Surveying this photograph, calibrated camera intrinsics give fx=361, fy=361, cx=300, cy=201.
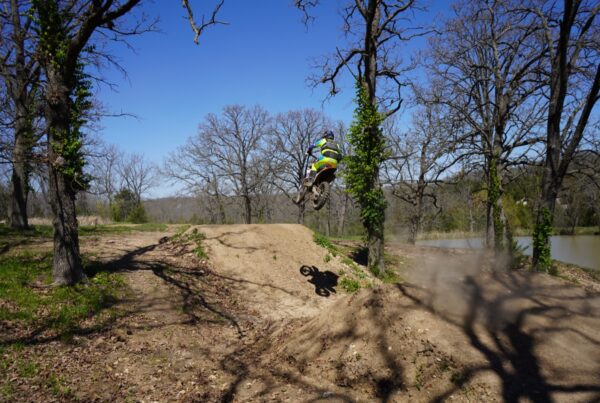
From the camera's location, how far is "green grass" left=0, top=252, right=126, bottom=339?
23.6 ft

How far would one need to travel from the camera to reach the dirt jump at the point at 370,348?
17.1 feet

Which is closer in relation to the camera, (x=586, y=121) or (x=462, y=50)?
(x=586, y=121)

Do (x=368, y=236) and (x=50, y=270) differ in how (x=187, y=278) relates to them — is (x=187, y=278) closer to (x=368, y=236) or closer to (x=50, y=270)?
(x=50, y=270)

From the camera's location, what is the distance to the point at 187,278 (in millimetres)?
11242

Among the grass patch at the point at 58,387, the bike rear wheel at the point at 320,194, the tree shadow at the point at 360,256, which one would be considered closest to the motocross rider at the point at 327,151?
the bike rear wheel at the point at 320,194

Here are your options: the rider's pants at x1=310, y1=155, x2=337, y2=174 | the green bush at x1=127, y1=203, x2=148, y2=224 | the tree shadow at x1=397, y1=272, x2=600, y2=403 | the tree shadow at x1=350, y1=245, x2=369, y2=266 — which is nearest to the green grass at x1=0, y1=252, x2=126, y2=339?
the rider's pants at x1=310, y1=155, x2=337, y2=174

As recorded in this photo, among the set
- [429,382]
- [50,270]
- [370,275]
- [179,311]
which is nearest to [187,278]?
[179,311]

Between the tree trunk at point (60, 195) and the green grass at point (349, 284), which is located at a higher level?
the tree trunk at point (60, 195)

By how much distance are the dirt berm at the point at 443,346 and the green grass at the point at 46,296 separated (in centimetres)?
377

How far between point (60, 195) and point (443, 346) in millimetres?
8988

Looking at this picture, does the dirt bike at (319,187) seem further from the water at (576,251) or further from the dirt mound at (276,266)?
the water at (576,251)

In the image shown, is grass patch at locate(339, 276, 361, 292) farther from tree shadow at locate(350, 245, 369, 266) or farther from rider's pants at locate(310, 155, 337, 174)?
rider's pants at locate(310, 155, 337, 174)

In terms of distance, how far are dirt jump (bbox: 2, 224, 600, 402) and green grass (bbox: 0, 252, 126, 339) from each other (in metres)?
0.52

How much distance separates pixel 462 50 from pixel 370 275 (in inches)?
441
